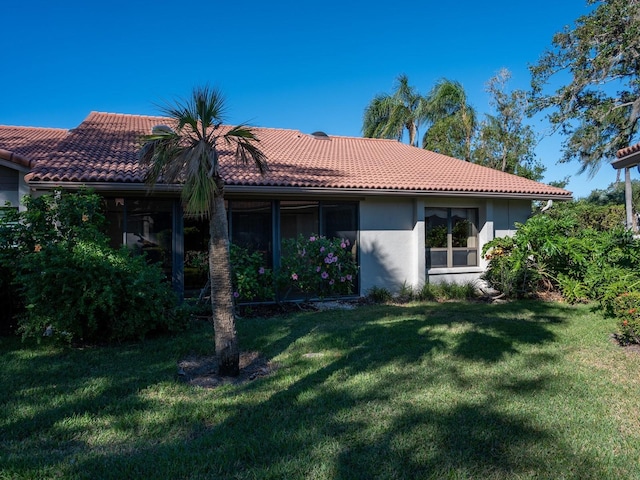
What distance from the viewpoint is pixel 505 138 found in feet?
80.2

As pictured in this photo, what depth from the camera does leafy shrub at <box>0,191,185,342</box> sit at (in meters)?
6.03

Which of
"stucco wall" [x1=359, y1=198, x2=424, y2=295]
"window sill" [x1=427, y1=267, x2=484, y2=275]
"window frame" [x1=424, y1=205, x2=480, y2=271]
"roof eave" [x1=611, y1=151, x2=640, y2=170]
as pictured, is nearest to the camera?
"roof eave" [x1=611, y1=151, x2=640, y2=170]

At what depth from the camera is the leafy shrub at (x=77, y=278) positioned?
6.03 meters

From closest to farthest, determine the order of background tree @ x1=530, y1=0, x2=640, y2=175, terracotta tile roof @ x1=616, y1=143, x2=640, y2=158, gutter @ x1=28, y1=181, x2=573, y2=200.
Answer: terracotta tile roof @ x1=616, y1=143, x2=640, y2=158
gutter @ x1=28, y1=181, x2=573, y2=200
background tree @ x1=530, y1=0, x2=640, y2=175

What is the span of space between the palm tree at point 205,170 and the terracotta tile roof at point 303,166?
2268 millimetres

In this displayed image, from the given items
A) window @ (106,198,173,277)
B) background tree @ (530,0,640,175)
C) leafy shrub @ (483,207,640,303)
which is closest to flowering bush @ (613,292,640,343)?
leafy shrub @ (483,207,640,303)

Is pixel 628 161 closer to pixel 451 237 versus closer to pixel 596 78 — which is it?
pixel 451 237

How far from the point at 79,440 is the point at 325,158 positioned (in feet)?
35.8

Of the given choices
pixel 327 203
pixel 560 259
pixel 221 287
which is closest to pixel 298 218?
pixel 327 203

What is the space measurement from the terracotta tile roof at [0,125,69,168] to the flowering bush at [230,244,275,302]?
4611 millimetres

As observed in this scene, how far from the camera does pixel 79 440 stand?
357 centimetres

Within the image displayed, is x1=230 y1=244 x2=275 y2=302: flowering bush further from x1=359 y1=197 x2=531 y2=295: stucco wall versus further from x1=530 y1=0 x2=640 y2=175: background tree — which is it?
x1=530 y1=0 x2=640 y2=175: background tree

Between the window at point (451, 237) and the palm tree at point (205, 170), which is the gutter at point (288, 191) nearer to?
the window at point (451, 237)

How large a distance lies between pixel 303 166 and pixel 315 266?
3457 millimetres
